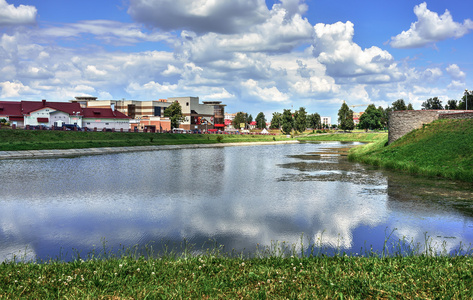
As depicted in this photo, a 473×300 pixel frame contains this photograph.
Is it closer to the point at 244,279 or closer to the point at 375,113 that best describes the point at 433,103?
the point at 375,113

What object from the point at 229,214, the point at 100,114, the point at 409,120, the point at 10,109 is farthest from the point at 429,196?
the point at 10,109

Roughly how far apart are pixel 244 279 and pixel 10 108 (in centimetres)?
11092

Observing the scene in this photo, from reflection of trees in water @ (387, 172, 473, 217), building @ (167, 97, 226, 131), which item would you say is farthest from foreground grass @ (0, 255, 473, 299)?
building @ (167, 97, 226, 131)

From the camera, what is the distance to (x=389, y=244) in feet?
41.3

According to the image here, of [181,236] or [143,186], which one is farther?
[143,186]

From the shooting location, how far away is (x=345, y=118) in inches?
7087

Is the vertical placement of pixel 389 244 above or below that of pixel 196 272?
below

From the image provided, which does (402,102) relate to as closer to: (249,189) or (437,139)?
(437,139)

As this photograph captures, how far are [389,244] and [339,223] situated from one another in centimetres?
309

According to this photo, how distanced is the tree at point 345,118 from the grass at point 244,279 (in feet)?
577

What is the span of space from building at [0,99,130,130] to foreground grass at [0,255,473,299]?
9738cm

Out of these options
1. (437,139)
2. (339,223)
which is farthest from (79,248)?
(437,139)

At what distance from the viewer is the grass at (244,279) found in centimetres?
684

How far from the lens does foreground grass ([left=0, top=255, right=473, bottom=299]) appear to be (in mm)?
6840
